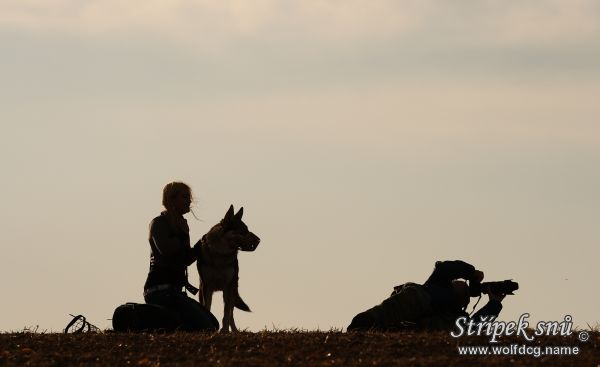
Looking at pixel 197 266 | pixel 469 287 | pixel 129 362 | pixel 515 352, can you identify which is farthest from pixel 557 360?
pixel 197 266

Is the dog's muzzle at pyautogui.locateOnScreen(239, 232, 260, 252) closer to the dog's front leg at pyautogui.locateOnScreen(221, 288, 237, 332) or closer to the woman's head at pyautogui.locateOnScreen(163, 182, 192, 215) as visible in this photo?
the dog's front leg at pyautogui.locateOnScreen(221, 288, 237, 332)

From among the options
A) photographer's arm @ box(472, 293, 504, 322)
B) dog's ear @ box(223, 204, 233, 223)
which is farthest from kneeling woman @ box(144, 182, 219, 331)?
photographer's arm @ box(472, 293, 504, 322)

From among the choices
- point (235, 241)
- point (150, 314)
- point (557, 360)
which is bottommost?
point (557, 360)

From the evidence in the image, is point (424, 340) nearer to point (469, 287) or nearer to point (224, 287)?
point (469, 287)

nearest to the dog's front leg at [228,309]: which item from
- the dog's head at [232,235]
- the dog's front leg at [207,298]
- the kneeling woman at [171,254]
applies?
the dog's front leg at [207,298]

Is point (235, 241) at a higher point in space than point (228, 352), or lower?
higher

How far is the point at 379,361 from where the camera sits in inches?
509

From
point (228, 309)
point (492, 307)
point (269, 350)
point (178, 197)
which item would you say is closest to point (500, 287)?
point (492, 307)

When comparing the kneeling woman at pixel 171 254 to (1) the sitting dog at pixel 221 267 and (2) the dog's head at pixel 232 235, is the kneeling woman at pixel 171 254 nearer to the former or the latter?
(1) the sitting dog at pixel 221 267

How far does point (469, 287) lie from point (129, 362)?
16.3 ft

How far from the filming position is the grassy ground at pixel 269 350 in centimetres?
1305

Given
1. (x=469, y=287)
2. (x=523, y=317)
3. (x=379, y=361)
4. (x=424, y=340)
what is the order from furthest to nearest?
A: (x=469, y=287) → (x=523, y=317) → (x=424, y=340) → (x=379, y=361)

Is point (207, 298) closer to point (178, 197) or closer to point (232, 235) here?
point (232, 235)

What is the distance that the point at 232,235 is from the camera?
18.5 m
